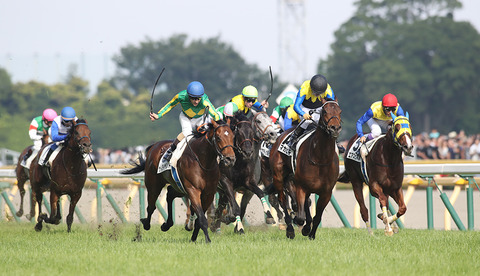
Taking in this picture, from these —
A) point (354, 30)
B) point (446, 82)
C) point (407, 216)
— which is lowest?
point (407, 216)

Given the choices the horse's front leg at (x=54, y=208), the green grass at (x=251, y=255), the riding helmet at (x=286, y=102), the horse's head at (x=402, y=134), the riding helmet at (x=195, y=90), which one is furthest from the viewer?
the riding helmet at (x=286, y=102)

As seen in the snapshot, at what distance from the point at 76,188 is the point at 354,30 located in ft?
158

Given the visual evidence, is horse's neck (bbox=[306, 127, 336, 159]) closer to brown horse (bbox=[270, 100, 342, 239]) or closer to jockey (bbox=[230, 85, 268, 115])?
brown horse (bbox=[270, 100, 342, 239])

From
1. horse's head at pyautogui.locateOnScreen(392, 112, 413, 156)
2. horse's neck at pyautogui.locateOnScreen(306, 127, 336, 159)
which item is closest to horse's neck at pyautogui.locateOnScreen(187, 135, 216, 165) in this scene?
horse's neck at pyautogui.locateOnScreen(306, 127, 336, 159)

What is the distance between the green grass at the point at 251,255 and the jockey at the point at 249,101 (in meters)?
1.64

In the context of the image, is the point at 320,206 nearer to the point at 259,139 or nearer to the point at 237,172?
the point at 259,139

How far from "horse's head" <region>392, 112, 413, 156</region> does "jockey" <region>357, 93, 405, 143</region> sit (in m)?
0.33

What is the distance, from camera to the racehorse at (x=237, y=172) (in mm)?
9039

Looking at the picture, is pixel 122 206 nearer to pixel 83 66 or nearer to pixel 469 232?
pixel 469 232

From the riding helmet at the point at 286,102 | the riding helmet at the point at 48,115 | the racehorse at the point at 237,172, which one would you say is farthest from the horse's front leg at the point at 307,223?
the riding helmet at the point at 48,115

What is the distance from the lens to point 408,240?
895 cm

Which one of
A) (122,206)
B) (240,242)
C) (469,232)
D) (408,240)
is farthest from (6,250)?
(122,206)

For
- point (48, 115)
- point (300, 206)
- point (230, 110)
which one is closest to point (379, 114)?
point (230, 110)

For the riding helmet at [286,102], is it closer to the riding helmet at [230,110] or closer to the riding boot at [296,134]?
the riding helmet at [230,110]
